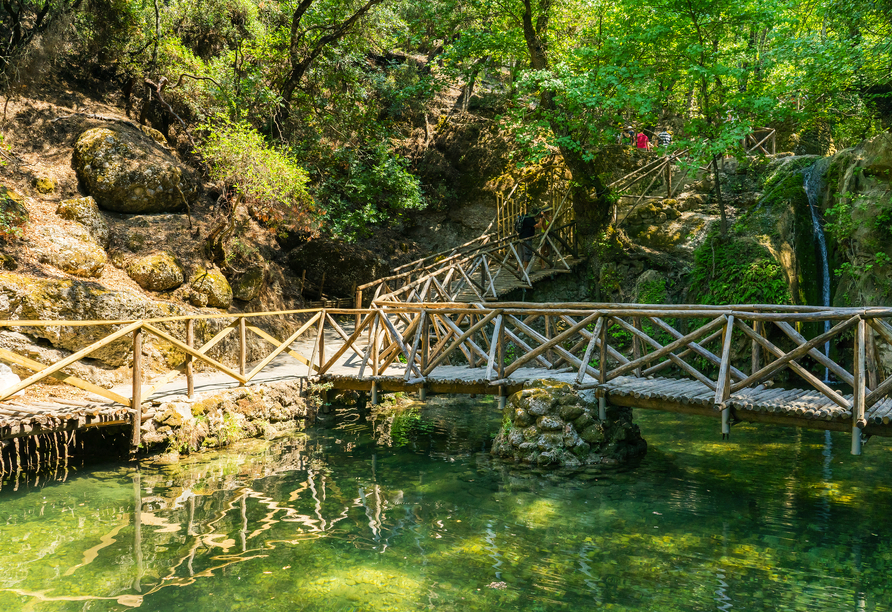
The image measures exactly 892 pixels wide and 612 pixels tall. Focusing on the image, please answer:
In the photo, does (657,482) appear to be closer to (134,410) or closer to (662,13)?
(134,410)

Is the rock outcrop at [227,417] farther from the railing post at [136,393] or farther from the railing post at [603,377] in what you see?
the railing post at [603,377]

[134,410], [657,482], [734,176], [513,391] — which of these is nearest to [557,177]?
[734,176]

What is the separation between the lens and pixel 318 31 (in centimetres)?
1514

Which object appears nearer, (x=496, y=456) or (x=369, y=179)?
(x=496, y=456)

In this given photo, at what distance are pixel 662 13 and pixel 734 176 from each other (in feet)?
16.1

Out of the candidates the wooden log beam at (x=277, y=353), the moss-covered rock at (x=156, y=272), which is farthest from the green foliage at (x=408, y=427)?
the moss-covered rock at (x=156, y=272)

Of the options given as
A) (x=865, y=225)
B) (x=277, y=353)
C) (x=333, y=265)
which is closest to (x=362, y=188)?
(x=333, y=265)

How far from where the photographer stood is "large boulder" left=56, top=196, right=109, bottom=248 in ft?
35.8

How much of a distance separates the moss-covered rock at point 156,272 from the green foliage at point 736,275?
1066 centimetres

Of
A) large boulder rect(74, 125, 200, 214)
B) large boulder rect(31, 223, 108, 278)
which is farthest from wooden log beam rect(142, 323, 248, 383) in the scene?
large boulder rect(74, 125, 200, 214)

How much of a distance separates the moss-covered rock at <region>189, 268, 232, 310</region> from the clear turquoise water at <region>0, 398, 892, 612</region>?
446cm

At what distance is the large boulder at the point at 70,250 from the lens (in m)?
9.90

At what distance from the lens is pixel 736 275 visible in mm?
11766

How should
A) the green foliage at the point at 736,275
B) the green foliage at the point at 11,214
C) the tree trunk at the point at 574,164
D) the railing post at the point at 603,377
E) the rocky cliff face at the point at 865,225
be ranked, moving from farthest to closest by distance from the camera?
the tree trunk at the point at 574,164
the green foliage at the point at 736,275
the rocky cliff face at the point at 865,225
the green foliage at the point at 11,214
the railing post at the point at 603,377
